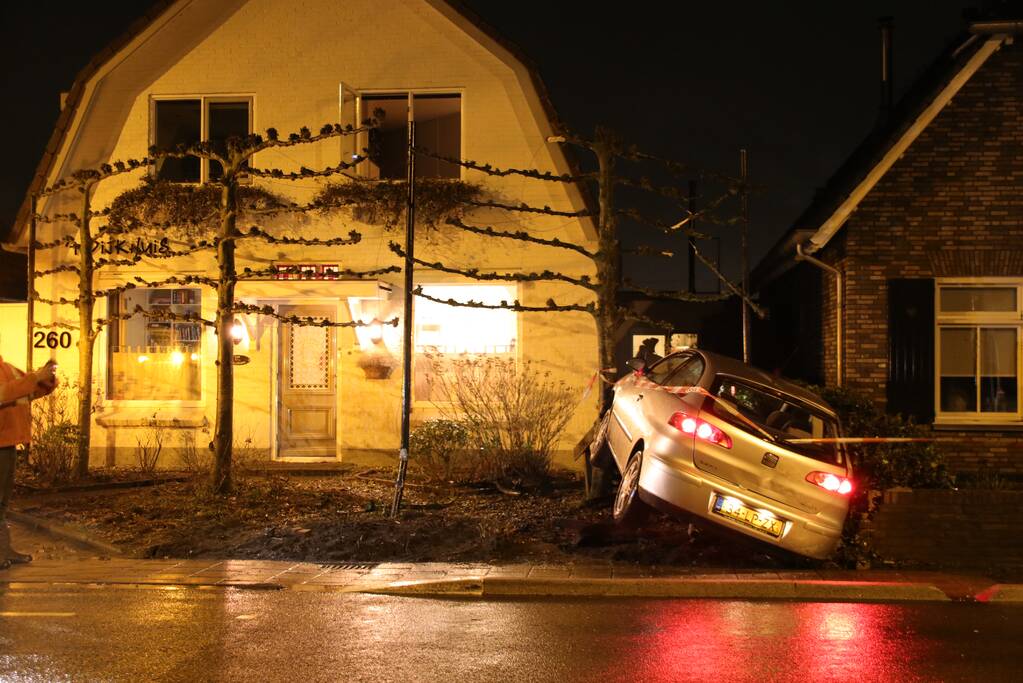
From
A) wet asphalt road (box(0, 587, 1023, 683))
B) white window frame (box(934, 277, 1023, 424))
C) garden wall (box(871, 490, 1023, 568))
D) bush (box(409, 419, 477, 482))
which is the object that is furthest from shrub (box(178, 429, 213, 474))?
white window frame (box(934, 277, 1023, 424))

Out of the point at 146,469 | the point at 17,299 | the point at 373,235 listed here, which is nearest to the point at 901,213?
the point at 373,235

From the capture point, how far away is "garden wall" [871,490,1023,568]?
954 cm

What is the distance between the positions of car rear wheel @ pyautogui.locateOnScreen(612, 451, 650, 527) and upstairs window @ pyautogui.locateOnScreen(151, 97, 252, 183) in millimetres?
9051

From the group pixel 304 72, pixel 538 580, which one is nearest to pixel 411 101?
pixel 304 72

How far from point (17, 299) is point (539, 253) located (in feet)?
31.9

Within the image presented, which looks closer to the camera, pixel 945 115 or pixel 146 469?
pixel 945 115

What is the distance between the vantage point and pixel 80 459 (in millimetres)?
13680

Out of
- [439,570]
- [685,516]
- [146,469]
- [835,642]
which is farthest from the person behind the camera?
[146,469]

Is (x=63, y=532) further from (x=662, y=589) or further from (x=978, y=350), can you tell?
(x=978, y=350)

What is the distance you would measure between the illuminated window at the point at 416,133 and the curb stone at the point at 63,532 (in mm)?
6873

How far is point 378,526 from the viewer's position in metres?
10.3

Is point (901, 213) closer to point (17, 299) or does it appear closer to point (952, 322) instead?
point (952, 322)

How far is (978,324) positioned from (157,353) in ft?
37.0

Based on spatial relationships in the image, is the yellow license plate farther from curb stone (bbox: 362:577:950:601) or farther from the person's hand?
the person's hand
